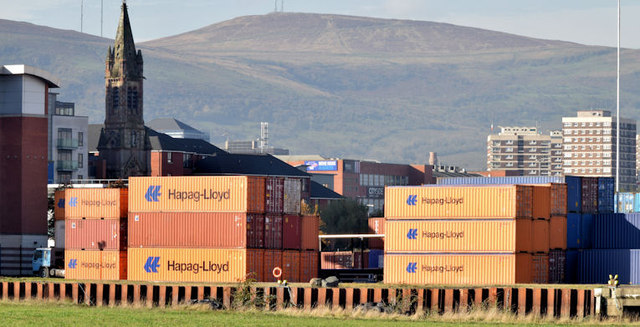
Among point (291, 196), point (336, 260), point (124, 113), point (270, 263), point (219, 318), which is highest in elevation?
point (124, 113)

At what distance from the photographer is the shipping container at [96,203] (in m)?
72.6

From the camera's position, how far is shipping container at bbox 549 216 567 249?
231 feet

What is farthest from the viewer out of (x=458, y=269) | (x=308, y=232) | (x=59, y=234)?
(x=59, y=234)

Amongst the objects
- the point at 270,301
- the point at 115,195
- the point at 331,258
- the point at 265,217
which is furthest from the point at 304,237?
the point at 331,258

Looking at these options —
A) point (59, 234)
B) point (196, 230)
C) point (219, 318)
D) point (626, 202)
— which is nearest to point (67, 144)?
point (626, 202)

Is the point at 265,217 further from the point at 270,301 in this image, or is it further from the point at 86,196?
the point at 270,301

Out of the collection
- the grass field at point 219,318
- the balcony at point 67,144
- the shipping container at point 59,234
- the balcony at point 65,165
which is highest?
the balcony at point 67,144

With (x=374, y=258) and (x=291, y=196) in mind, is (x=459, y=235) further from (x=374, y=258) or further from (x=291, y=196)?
(x=374, y=258)

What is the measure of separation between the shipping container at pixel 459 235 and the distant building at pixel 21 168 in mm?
25765

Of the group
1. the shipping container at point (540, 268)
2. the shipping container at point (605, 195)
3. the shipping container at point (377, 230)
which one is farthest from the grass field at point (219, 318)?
the shipping container at point (377, 230)

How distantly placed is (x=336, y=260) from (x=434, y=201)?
116 ft

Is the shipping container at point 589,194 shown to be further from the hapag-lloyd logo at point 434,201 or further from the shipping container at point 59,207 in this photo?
the shipping container at point 59,207

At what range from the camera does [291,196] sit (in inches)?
2741

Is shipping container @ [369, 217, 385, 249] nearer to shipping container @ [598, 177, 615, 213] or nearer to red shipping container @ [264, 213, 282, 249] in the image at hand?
shipping container @ [598, 177, 615, 213]
